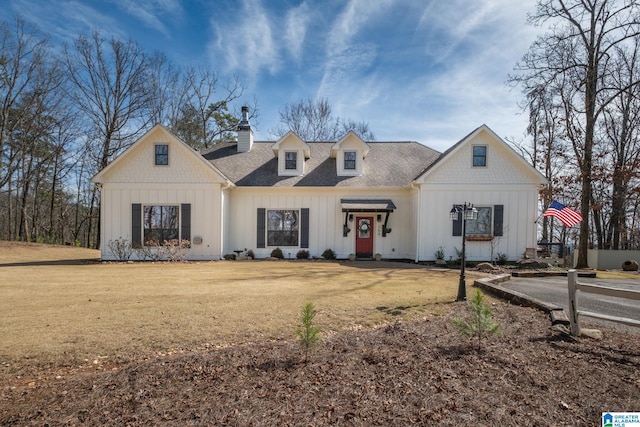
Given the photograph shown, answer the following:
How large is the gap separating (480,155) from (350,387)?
43.6 ft

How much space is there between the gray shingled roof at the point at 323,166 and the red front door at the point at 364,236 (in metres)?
1.65

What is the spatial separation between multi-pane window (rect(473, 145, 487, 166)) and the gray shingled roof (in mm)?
2537

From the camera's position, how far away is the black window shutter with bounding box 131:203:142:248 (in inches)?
532

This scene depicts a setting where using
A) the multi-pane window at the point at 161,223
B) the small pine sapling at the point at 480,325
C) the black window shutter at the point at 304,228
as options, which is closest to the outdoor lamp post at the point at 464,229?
the small pine sapling at the point at 480,325

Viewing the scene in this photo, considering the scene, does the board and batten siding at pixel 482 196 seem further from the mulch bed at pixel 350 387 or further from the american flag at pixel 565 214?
the mulch bed at pixel 350 387

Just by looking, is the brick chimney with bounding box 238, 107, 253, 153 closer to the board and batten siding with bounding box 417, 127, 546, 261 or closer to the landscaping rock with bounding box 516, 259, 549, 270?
the board and batten siding with bounding box 417, 127, 546, 261

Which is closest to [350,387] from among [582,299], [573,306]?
[573,306]

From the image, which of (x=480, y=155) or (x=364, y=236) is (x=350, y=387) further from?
(x=480, y=155)

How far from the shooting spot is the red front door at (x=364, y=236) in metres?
14.8

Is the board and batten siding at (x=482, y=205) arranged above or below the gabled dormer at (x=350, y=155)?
below

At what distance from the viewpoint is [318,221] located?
48.1ft

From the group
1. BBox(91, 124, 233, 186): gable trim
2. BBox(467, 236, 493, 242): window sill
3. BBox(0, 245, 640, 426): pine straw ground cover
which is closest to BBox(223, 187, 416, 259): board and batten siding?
BBox(91, 124, 233, 186): gable trim

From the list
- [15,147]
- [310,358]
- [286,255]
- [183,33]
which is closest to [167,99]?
[15,147]

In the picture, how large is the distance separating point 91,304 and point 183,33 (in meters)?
9.87
